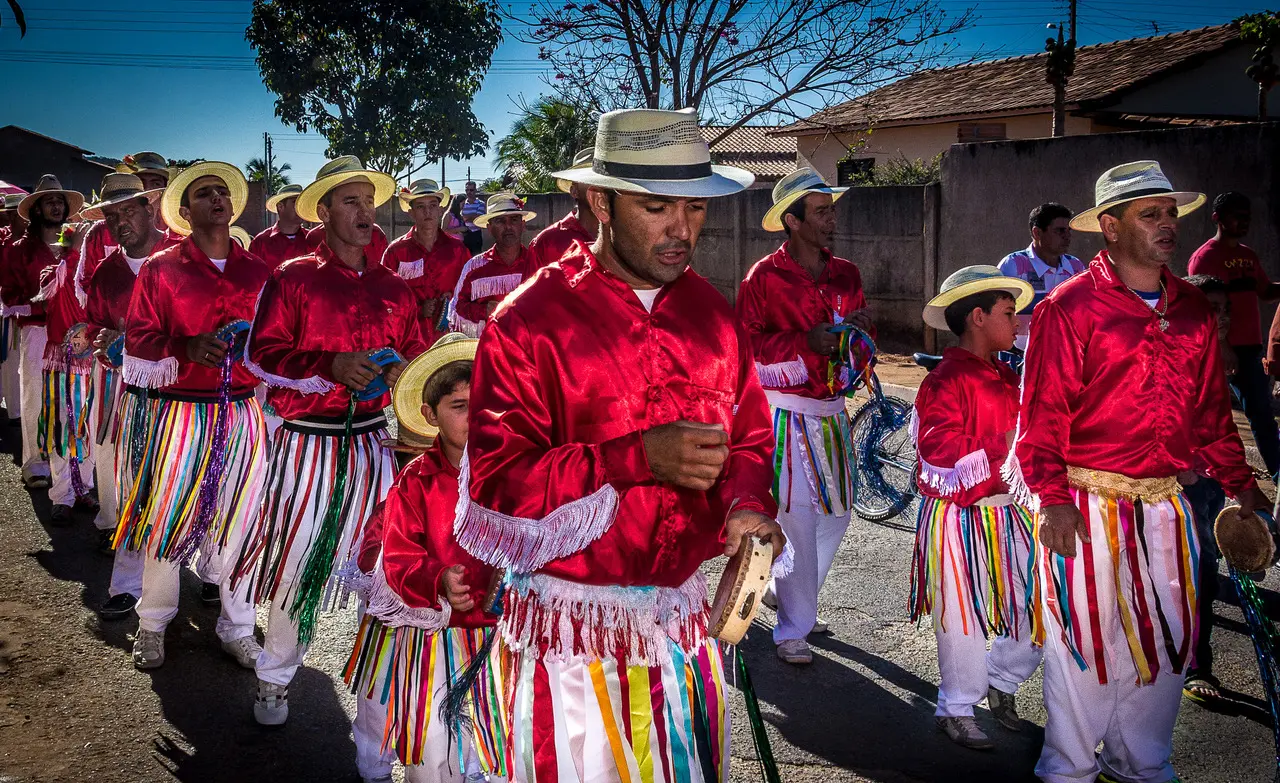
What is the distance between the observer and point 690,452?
2.54 meters

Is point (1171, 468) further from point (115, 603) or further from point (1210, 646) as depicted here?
point (115, 603)

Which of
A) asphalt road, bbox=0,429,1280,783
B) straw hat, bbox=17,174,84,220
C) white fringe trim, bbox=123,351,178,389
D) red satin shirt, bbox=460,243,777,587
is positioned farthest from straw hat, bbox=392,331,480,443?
straw hat, bbox=17,174,84,220

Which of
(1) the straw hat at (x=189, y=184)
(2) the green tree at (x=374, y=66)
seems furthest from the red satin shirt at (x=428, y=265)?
(2) the green tree at (x=374, y=66)

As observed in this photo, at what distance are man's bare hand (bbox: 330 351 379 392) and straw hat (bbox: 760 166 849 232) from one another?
7.56 ft

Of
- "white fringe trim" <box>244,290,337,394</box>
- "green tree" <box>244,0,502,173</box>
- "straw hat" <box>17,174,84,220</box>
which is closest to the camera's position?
"white fringe trim" <box>244,290,337,394</box>

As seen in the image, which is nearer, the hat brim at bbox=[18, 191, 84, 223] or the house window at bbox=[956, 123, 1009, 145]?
the hat brim at bbox=[18, 191, 84, 223]

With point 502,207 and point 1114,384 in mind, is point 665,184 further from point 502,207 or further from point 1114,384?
point 502,207

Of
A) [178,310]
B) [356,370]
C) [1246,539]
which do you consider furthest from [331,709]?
[1246,539]

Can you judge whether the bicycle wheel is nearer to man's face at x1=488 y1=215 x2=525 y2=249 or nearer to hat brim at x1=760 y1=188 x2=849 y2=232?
hat brim at x1=760 y1=188 x2=849 y2=232

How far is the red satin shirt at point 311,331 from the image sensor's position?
16.6 feet

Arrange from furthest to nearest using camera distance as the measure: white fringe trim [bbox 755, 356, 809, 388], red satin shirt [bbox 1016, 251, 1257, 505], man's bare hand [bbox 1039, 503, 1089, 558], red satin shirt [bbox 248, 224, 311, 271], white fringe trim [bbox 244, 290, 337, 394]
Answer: red satin shirt [bbox 248, 224, 311, 271]
white fringe trim [bbox 755, 356, 809, 388]
white fringe trim [bbox 244, 290, 337, 394]
red satin shirt [bbox 1016, 251, 1257, 505]
man's bare hand [bbox 1039, 503, 1089, 558]

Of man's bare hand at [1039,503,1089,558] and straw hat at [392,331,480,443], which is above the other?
straw hat at [392,331,480,443]

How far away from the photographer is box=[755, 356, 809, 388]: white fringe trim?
19.3 ft

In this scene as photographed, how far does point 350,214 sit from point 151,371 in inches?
55.5
